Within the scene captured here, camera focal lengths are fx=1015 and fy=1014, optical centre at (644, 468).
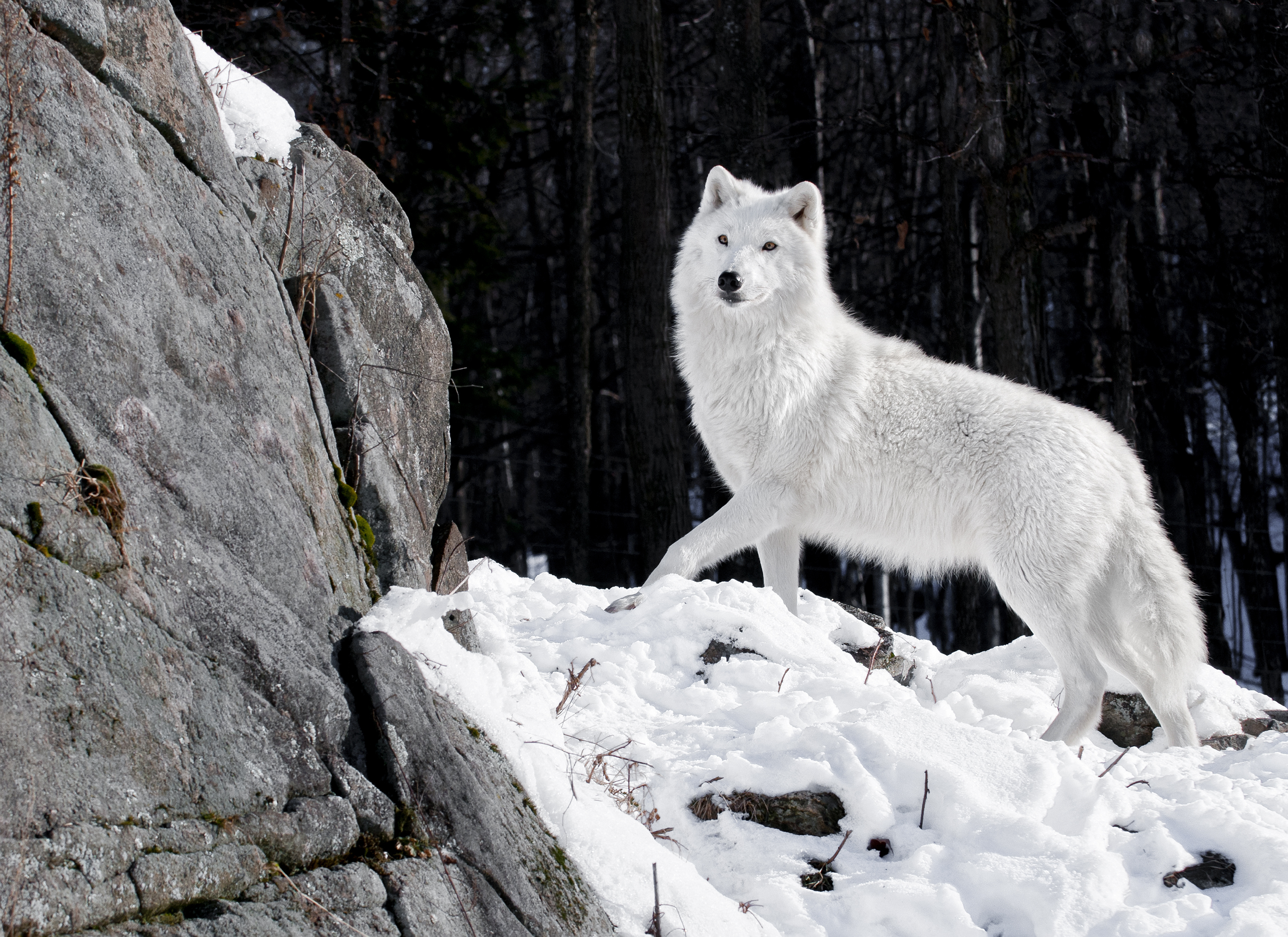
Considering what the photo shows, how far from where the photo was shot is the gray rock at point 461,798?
8.36ft

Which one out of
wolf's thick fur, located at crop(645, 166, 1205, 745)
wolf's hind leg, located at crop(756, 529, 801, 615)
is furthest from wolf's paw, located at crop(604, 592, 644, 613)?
wolf's hind leg, located at crop(756, 529, 801, 615)

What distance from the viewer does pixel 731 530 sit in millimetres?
4996

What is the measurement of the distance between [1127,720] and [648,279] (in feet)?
Answer: 21.1

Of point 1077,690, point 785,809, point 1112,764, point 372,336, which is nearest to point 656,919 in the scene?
point 785,809

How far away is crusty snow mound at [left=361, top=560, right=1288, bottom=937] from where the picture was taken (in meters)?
2.91

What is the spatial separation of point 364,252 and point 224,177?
129cm

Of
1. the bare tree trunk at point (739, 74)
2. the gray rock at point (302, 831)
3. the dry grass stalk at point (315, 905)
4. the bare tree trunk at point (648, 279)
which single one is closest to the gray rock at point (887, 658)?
the gray rock at point (302, 831)

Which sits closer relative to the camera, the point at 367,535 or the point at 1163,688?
the point at 367,535

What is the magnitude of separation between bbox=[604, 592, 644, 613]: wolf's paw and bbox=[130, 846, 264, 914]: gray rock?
2.75 m

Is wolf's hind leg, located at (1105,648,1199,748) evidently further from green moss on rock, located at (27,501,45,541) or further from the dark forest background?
green moss on rock, located at (27,501,45,541)

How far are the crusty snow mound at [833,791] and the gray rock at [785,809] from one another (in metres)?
0.03

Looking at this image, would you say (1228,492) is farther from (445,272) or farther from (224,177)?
(224,177)

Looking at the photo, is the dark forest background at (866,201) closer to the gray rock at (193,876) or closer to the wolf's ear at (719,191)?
the wolf's ear at (719,191)

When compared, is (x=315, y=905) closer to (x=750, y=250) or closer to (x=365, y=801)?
(x=365, y=801)
